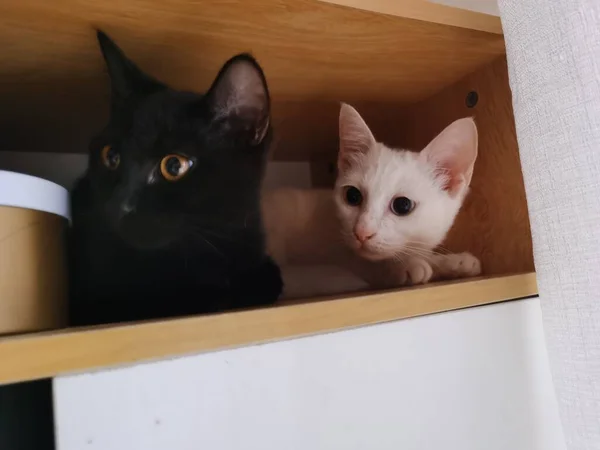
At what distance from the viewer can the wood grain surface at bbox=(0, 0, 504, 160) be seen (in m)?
0.60

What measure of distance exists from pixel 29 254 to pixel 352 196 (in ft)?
1.75

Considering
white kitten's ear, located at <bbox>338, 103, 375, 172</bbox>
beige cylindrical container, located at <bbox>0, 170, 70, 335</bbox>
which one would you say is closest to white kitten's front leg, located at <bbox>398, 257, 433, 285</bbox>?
white kitten's ear, located at <bbox>338, 103, 375, 172</bbox>

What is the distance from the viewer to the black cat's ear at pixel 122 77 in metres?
0.61

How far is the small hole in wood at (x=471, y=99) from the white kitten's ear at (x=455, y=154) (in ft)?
0.31

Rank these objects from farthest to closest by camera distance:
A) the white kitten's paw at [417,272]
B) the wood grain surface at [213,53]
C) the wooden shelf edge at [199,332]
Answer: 1. the white kitten's paw at [417,272]
2. the wood grain surface at [213,53]
3. the wooden shelf edge at [199,332]

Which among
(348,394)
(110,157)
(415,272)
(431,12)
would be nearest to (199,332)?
(348,394)

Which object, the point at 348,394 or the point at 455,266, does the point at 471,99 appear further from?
the point at 348,394

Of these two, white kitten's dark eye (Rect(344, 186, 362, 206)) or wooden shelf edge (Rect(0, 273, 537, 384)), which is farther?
white kitten's dark eye (Rect(344, 186, 362, 206))

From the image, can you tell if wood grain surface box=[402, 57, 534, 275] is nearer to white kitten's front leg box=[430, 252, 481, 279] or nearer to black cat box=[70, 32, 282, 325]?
white kitten's front leg box=[430, 252, 481, 279]

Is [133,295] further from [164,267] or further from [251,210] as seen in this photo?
[251,210]

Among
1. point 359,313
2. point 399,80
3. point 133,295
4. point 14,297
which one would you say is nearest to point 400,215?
point 399,80

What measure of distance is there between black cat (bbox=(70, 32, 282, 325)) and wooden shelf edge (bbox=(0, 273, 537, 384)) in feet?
0.40

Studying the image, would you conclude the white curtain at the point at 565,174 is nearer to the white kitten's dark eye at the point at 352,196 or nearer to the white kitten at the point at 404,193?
the white kitten at the point at 404,193

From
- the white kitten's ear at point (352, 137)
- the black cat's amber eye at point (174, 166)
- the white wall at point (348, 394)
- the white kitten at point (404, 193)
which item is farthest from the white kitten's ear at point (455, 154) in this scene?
the black cat's amber eye at point (174, 166)
